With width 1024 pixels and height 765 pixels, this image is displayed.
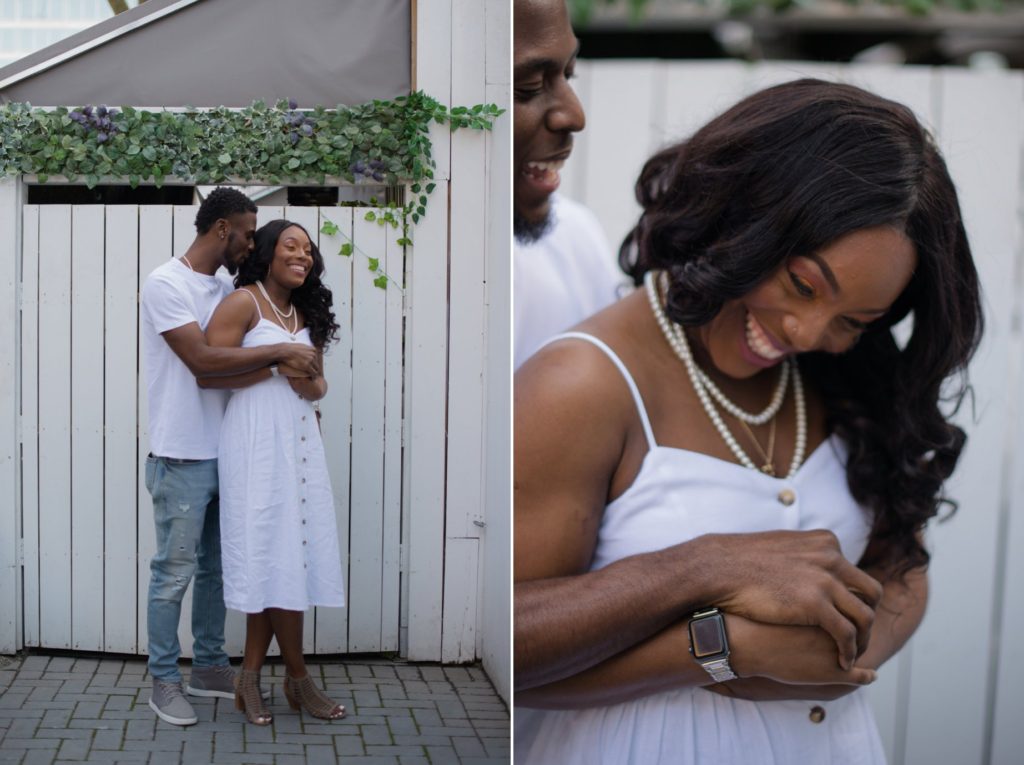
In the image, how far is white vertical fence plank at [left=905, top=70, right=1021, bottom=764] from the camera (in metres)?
1.31

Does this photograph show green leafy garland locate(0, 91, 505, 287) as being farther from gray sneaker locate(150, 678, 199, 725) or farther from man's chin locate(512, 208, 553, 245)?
gray sneaker locate(150, 678, 199, 725)

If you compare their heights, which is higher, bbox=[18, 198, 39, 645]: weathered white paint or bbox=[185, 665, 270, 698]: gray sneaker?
bbox=[18, 198, 39, 645]: weathered white paint

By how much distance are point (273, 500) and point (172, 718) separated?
0.37 meters

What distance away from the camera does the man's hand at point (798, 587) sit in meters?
1.02

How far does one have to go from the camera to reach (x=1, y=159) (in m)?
1.30

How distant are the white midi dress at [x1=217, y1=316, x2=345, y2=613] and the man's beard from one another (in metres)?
0.32

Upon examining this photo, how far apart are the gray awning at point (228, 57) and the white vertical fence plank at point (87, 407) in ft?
0.63

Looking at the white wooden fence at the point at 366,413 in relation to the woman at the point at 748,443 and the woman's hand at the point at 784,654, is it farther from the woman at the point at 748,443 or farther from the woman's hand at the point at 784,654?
the woman's hand at the point at 784,654

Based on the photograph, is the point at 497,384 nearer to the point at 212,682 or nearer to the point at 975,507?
the point at 212,682

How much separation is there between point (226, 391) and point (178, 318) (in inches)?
5.0

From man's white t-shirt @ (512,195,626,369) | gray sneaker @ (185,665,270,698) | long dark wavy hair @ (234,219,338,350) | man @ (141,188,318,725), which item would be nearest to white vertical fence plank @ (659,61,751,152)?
man's white t-shirt @ (512,195,626,369)

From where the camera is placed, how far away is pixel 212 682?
4.50ft

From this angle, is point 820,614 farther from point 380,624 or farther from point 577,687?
point 380,624

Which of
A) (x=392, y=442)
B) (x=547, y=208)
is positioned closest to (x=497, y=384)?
(x=392, y=442)
